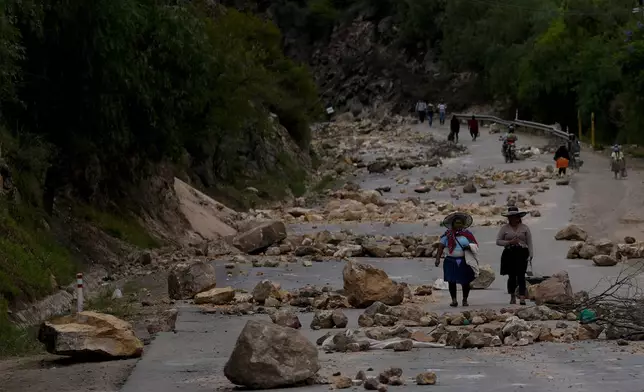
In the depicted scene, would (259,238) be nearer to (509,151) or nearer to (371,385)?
(371,385)

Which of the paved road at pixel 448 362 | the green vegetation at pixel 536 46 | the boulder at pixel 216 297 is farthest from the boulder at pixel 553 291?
the green vegetation at pixel 536 46

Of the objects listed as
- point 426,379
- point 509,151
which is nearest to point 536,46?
point 509,151

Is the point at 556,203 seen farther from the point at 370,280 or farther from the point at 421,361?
the point at 421,361

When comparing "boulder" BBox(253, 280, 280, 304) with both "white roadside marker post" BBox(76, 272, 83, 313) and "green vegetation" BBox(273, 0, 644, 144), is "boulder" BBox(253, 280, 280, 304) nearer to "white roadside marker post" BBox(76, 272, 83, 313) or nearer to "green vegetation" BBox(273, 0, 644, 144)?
"white roadside marker post" BBox(76, 272, 83, 313)

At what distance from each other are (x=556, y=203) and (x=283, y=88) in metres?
28.6

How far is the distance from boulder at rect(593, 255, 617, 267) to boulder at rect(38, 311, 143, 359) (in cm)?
1254

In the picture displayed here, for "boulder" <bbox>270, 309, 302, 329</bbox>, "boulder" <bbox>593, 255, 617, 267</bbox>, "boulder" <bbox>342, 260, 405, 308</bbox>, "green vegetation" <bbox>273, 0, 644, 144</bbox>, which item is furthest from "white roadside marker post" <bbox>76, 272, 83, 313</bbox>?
"green vegetation" <bbox>273, 0, 644, 144</bbox>

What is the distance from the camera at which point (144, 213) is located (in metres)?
33.9

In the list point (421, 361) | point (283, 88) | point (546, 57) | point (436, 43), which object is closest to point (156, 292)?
point (421, 361)

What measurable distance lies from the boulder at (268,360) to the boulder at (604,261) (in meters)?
13.7

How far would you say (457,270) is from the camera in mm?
19734

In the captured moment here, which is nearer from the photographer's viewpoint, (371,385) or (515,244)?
(371,385)

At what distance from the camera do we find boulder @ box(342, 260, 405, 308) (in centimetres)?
2111

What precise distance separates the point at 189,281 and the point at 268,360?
981 centimetres
